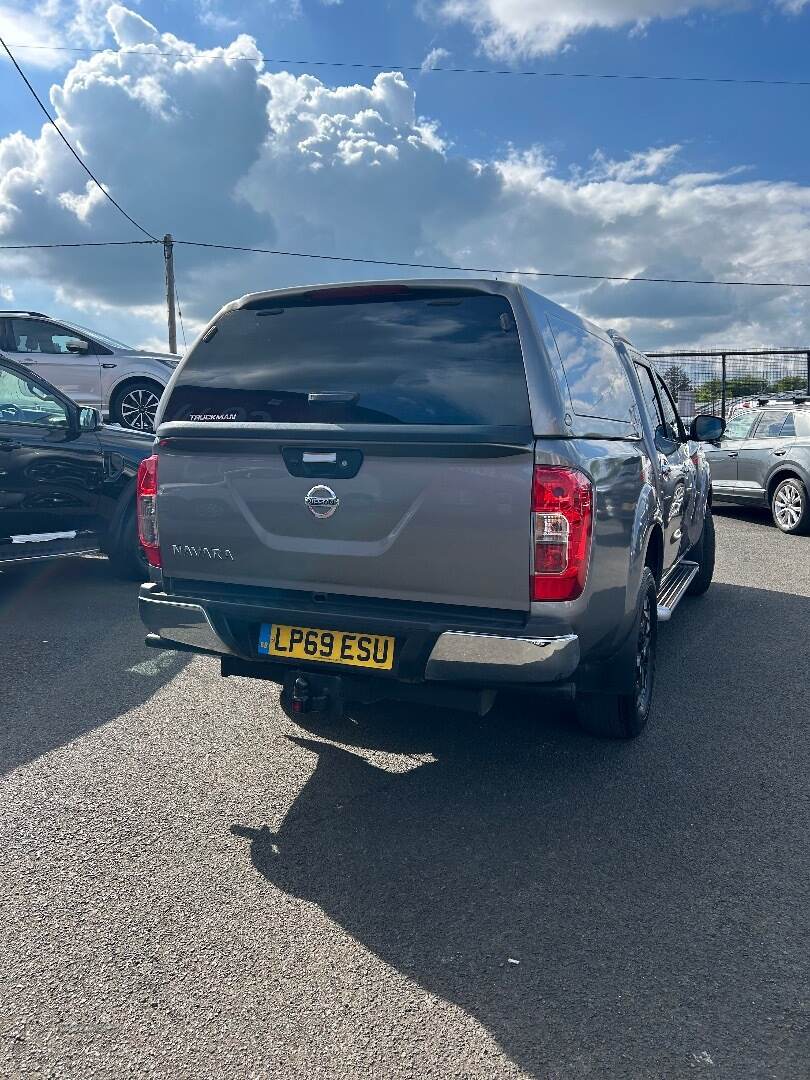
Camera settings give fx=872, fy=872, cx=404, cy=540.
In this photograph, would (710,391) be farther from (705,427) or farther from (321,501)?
(321,501)

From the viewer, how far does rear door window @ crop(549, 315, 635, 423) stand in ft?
11.4

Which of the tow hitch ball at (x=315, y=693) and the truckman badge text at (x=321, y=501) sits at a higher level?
the truckman badge text at (x=321, y=501)

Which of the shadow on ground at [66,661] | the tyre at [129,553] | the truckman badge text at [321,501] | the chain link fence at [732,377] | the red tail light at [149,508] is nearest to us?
the truckman badge text at [321,501]

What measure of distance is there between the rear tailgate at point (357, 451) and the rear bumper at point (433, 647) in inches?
4.6

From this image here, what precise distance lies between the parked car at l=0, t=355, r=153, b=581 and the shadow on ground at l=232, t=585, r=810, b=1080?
3696 millimetres

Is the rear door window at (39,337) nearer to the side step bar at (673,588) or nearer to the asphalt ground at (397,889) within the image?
the asphalt ground at (397,889)

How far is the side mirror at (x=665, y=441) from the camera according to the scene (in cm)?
526

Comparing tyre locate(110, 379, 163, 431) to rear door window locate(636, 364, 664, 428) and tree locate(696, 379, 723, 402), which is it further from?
tree locate(696, 379, 723, 402)

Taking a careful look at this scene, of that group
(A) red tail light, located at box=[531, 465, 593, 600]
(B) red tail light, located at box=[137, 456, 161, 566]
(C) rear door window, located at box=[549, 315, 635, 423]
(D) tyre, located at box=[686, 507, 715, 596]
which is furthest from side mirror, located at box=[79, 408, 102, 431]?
(A) red tail light, located at box=[531, 465, 593, 600]

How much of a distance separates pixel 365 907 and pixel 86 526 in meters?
5.26

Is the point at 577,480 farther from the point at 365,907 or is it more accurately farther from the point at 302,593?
the point at 365,907

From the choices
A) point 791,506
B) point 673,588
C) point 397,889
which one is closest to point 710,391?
point 791,506

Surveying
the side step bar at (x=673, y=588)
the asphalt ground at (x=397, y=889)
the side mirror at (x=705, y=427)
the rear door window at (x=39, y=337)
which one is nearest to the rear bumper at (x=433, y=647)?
the asphalt ground at (x=397, y=889)

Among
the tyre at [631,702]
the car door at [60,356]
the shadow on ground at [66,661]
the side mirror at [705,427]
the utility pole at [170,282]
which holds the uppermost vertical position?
the utility pole at [170,282]
